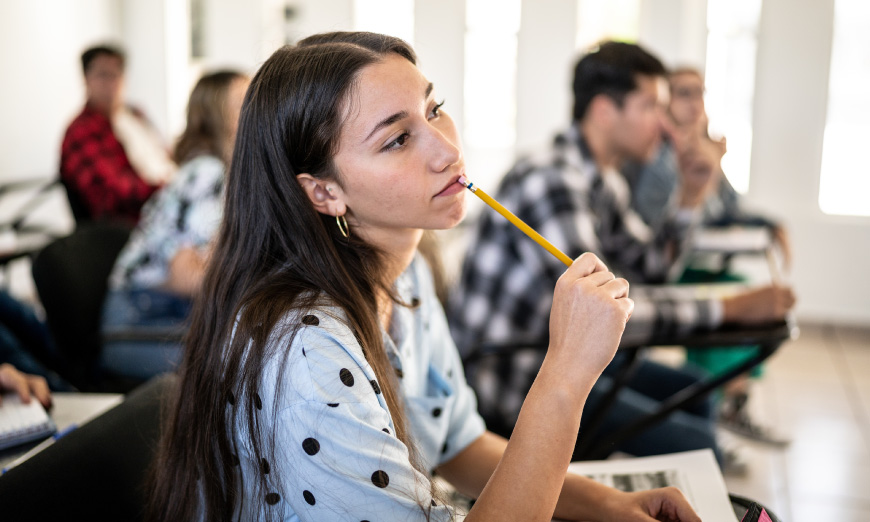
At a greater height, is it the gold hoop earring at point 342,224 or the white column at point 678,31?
the white column at point 678,31

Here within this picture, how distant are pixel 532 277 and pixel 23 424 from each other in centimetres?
107

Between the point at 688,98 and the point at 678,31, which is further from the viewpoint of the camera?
the point at 678,31

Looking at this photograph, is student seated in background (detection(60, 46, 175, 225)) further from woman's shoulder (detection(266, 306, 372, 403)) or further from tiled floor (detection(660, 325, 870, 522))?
woman's shoulder (detection(266, 306, 372, 403))

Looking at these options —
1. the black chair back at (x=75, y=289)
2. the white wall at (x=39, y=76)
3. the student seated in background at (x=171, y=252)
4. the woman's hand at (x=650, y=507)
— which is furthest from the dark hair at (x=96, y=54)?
the woman's hand at (x=650, y=507)

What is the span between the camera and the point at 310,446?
768 mm

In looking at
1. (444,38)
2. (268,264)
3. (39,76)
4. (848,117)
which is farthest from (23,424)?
(444,38)

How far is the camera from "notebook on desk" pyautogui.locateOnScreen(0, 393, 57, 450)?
3.32ft

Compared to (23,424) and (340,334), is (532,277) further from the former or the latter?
(23,424)

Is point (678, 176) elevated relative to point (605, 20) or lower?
lower

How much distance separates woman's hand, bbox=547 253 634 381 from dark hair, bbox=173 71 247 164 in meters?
1.82

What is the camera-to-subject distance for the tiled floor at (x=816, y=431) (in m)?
2.29

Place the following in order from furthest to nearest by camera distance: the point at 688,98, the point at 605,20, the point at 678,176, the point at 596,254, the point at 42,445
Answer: the point at 605,20 < the point at 688,98 < the point at 678,176 < the point at 596,254 < the point at 42,445

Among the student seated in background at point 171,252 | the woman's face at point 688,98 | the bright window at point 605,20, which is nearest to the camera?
the student seated in background at point 171,252

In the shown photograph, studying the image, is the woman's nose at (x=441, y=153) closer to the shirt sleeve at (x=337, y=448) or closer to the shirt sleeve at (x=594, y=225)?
the shirt sleeve at (x=337, y=448)
